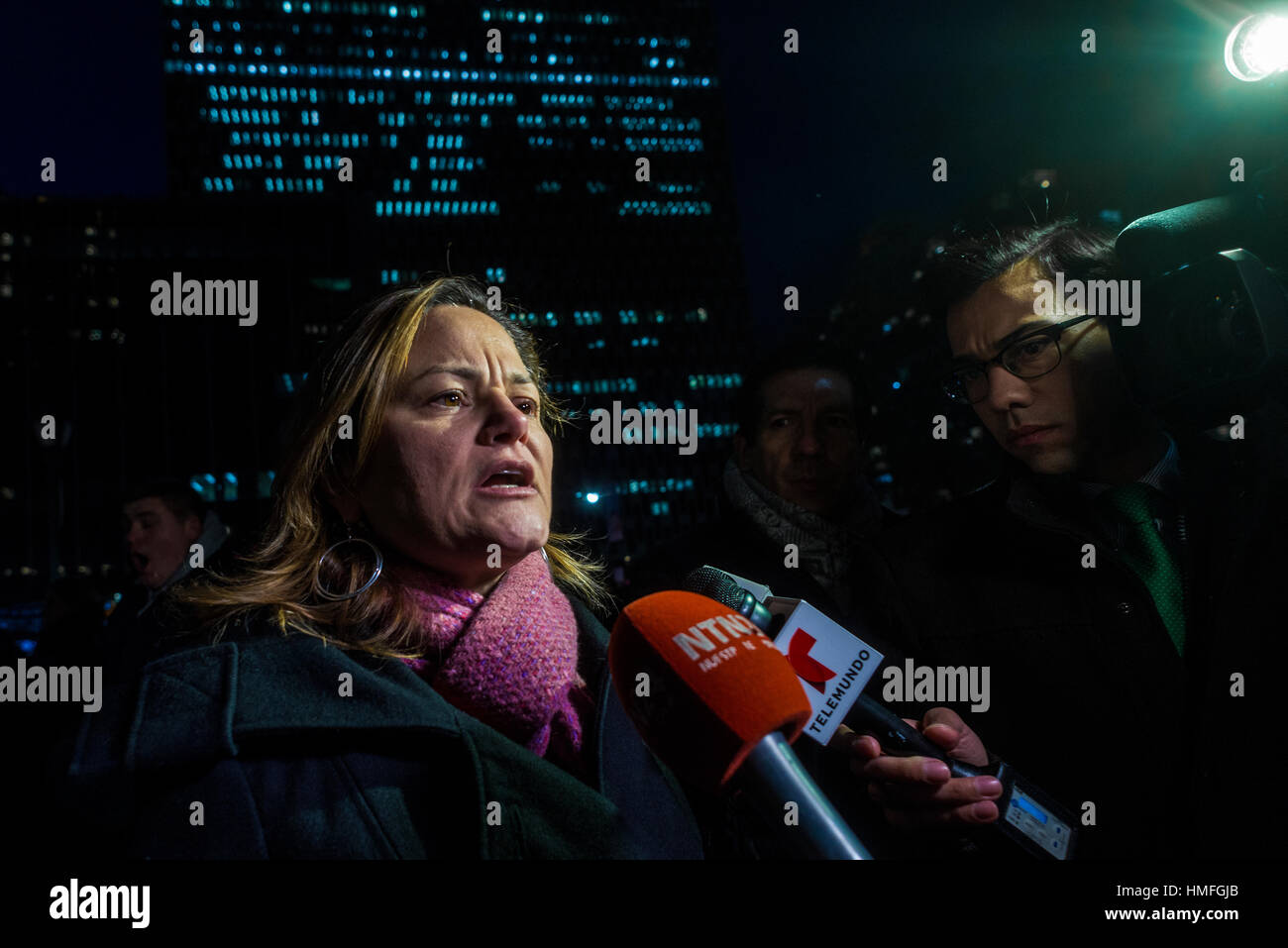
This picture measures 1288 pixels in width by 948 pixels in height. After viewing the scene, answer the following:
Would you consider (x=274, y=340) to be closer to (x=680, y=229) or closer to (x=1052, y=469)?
(x=680, y=229)

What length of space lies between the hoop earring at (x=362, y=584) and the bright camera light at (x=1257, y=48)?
1813 millimetres

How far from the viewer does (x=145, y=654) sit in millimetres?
1188

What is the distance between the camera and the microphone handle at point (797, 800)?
659 mm

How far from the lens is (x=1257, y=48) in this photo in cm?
150

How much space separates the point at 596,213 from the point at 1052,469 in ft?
17.6

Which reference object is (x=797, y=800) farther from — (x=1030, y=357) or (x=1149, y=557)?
(x=1030, y=357)

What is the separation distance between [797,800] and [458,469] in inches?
29.0

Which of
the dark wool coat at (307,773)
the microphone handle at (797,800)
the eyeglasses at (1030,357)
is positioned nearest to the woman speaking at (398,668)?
the dark wool coat at (307,773)

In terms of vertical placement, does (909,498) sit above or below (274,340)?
below

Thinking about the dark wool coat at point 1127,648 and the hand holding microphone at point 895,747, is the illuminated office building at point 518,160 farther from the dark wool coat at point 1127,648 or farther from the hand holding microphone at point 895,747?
the dark wool coat at point 1127,648

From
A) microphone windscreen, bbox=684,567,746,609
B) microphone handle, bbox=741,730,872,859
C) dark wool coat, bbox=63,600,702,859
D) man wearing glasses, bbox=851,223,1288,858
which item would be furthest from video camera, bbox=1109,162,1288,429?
dark wool coat, bbox=63,600,702,859

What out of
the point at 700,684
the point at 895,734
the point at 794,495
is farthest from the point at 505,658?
the point at 794,495

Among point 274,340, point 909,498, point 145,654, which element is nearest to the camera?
point 145,654
